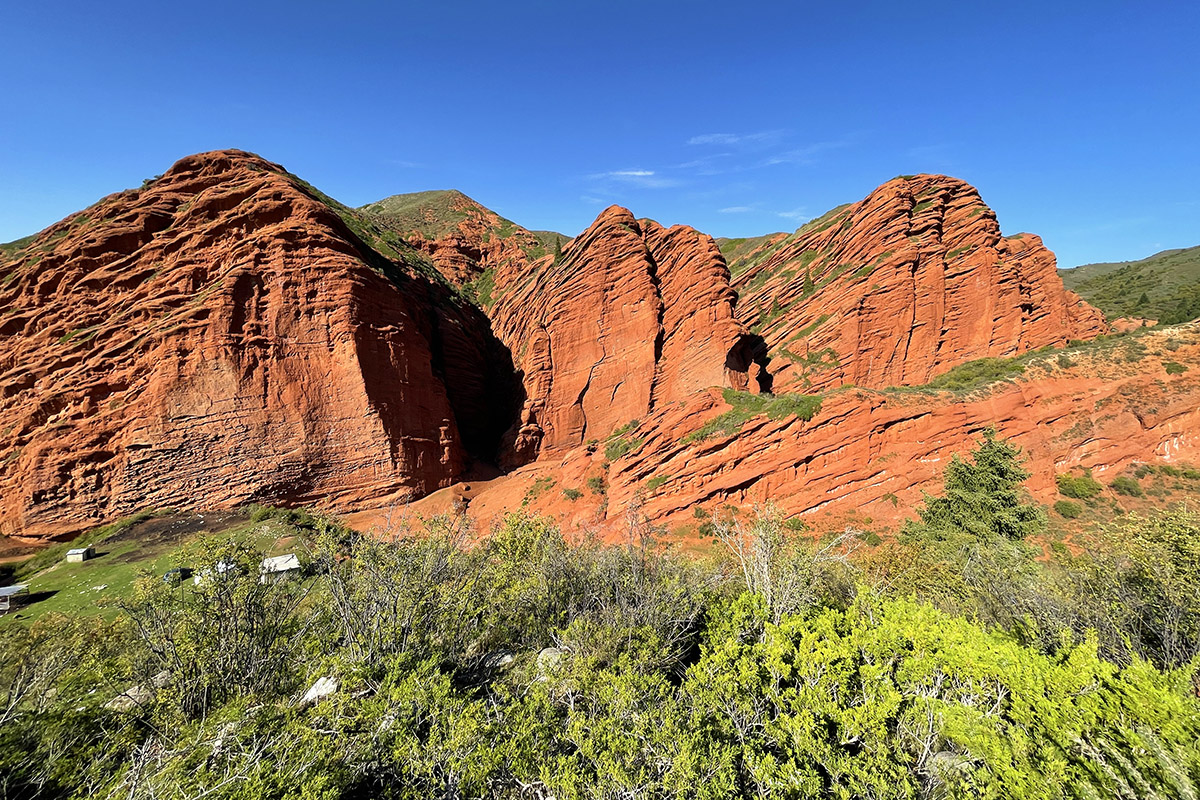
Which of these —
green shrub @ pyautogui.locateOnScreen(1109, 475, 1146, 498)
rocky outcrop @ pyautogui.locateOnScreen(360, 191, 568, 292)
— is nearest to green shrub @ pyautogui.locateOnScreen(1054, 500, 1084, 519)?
green shrub @ pyautogui.locateOnScreen(1109, 475, 1146, 498)

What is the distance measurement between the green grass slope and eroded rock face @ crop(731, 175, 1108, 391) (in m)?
15.0

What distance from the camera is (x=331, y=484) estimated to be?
92.5ft

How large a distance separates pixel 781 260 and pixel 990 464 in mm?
30058

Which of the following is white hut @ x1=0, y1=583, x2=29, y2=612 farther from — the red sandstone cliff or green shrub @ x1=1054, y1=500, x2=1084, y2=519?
green shrub @ x1=1054, y1=500, x2=1084, y2=519

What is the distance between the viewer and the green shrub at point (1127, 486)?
816 inches

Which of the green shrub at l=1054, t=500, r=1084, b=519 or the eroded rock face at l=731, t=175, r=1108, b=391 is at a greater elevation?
the eroded rock face at l=731, t=175, r=1108, b=391

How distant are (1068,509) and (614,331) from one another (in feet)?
103

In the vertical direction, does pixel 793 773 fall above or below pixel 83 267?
below

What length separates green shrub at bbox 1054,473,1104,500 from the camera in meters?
21.2

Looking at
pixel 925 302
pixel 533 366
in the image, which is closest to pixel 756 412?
pixel 533 366

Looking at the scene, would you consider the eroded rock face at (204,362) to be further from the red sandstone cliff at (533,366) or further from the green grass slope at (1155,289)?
the green grass slope at (1155,289)

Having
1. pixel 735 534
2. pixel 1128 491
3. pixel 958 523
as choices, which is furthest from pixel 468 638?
pixel 1128 491

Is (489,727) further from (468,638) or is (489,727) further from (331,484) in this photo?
(331,484)

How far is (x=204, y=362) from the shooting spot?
26516 millimetres
